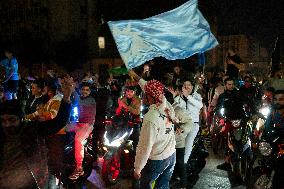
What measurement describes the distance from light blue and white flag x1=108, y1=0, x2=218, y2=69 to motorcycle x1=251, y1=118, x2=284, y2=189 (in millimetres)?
2838

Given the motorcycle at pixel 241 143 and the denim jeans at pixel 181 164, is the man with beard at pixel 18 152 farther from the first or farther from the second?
the motorcycle at pixel 241 143

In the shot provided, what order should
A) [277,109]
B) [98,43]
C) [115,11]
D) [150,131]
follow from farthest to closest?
[98,43] < [115,11] < [277,109] < [150,131]

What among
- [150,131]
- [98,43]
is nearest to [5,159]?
[150,131]

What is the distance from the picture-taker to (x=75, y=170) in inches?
299

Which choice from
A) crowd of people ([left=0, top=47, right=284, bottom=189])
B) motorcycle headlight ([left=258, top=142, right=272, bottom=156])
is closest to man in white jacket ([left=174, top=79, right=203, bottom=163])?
crowd of people ([left=0, top=47, right=284, bottom=189])

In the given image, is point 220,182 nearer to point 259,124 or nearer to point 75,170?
point 259,124

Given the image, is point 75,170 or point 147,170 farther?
point 75,170

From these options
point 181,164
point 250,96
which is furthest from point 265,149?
point 250,96

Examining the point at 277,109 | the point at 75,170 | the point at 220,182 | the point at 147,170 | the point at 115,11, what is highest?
the point at 115,11

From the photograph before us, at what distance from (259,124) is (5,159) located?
187 inches

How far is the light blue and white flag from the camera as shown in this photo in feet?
27.7

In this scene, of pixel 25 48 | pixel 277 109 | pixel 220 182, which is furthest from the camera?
pixel 25 48

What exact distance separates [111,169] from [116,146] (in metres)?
0.56

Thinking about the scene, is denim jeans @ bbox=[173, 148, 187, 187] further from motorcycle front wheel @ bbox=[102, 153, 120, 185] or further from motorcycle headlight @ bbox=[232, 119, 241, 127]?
motorcycle headlight @ bbox=[232, 119, 241, 127]
